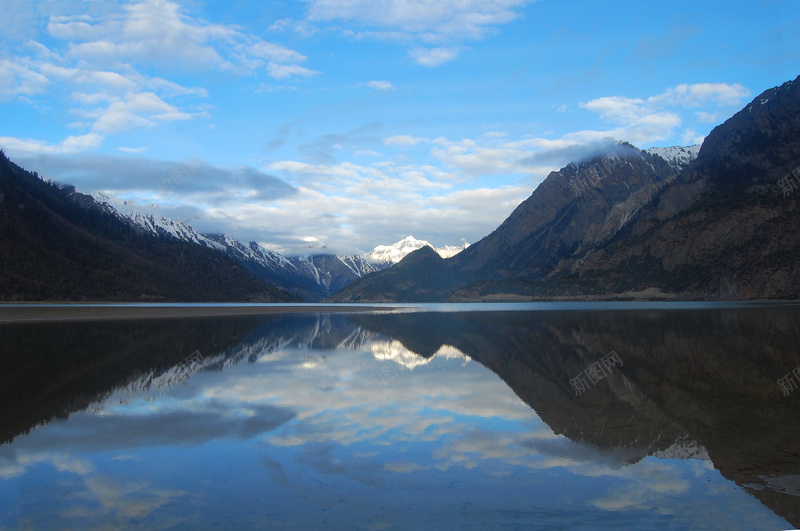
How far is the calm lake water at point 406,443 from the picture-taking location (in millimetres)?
10602

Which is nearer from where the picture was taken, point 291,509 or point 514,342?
point 291,509

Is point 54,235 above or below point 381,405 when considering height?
above

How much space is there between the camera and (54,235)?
586 feet

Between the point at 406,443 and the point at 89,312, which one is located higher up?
the point at 406,443

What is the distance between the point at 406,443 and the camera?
15930 millimetres

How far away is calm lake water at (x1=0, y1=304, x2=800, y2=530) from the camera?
1060cm

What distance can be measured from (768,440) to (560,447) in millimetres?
5945

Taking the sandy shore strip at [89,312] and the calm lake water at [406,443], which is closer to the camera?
the calm lake water at [406,443]

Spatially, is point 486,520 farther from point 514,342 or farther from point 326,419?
point 514,342

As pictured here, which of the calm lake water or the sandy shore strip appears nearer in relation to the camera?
the calm lake water

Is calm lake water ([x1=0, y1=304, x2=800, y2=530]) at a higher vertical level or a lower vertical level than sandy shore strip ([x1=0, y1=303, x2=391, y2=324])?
higher

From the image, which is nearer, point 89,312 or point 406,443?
point 406,443

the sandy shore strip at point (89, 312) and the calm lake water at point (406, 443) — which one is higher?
the calm lake water at point (406, 443)

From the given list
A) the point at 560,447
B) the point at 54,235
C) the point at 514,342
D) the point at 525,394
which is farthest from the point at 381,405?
the point at 54,235
